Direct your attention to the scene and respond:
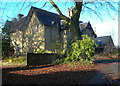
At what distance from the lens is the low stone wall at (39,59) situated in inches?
443

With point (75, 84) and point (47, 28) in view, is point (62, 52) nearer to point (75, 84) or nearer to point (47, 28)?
point (75, 84)

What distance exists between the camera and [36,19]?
2364cm

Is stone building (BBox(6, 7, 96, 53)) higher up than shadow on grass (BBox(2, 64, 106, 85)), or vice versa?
stone building (BBox(6, 7, 96, 53))

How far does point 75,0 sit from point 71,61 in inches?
234

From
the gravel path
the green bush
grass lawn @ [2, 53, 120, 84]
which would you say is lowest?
the gravel path

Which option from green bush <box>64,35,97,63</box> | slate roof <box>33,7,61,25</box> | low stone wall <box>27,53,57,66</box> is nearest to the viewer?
green bush <box>64,35,97,63</box>

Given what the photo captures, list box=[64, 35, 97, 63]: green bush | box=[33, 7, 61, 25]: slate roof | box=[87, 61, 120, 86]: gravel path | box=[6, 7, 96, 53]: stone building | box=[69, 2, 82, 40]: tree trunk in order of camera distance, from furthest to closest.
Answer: box=[33, 7, 61, 25]: slate roof < box=[6, 7, 96, 53]: stone building < box=[69, 2, 82, 40]: tree trunk < box=[64, 35, 97, 63]: green bush < box=[87, 61, 120, 86]: gravel path

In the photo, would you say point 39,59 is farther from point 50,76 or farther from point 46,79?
point 46,79

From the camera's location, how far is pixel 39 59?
40.1 ft

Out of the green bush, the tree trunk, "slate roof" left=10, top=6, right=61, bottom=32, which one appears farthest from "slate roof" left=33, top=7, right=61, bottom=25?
the green bush

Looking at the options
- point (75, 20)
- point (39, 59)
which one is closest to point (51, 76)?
point (39, 59)

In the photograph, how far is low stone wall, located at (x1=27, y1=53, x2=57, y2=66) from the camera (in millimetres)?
11259

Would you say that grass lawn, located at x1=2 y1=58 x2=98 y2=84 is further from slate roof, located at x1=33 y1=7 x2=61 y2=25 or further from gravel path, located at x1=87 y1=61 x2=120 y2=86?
slate roof, located at x1=33 y1=7 x2=61 y2=25

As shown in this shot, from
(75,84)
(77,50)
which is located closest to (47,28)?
(77,50)
